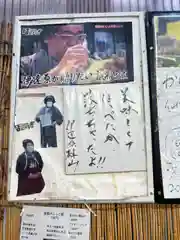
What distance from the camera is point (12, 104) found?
132 cm

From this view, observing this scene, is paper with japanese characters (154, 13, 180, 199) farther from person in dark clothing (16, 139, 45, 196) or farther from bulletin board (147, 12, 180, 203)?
person in dark clothing (16, 139, 45, 196)

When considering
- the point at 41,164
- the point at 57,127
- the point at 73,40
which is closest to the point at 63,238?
the point at 41,164

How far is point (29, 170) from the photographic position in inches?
49.9

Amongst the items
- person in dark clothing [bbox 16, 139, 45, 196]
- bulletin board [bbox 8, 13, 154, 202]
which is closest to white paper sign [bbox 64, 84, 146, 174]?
bulletin board [bbox 8, 13, 154, 202]

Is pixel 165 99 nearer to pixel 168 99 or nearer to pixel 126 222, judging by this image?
pixel 168 99

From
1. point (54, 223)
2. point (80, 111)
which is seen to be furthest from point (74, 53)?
point (54, 223)

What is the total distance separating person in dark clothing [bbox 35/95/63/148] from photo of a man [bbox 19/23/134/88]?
0.09 m

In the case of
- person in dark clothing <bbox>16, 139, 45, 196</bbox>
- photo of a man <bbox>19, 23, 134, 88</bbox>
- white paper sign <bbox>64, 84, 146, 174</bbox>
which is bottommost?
person in dark clothing <bbox>16, 139, 45, 196</bbox>

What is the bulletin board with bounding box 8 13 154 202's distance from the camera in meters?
1.25

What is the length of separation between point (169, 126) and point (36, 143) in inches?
19.1

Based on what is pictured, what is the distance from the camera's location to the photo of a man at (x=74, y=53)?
1329 millimetres

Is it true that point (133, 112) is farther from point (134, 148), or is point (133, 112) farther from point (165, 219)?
point (165, 219)

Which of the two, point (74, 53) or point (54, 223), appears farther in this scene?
point (74, 53)

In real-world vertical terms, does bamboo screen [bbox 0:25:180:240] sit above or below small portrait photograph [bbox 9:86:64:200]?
below
